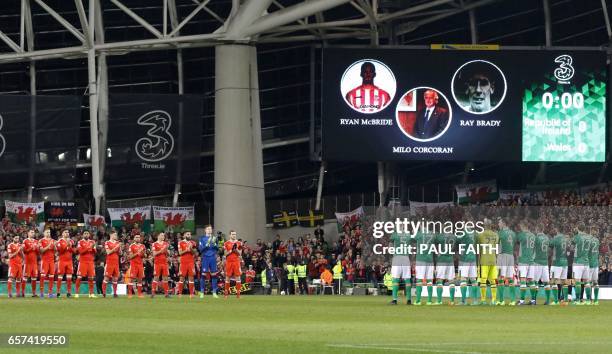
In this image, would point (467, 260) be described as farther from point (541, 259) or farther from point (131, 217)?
point (131, 217)

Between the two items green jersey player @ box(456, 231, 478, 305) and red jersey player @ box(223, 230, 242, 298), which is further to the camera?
red jersey player @ box(223, 230, 242, 298)

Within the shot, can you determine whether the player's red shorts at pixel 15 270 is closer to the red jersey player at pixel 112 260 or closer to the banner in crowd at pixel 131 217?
the red jersey player at pixel 112 260

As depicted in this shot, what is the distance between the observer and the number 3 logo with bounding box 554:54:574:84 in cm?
5678

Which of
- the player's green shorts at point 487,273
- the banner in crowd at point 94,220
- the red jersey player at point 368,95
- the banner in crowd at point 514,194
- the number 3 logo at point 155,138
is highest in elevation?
the red jersey player at point 368,95

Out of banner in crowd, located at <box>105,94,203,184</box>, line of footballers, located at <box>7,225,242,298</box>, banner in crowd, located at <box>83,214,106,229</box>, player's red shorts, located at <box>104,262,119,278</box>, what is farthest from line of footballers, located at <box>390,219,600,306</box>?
banner in crowd, located at <box>83,214,106,229</box>

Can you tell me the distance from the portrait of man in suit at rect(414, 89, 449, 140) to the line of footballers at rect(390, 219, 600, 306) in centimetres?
1831

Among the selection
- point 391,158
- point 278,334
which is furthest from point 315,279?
point 278,334

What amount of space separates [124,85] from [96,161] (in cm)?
544

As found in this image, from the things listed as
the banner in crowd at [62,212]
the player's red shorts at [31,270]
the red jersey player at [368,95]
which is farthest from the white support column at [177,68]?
the player's red shorts at [31,270]

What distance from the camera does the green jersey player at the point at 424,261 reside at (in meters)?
35.2

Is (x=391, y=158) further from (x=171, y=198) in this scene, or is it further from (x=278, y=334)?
(x=278, y=334)

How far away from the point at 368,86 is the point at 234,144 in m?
5.89

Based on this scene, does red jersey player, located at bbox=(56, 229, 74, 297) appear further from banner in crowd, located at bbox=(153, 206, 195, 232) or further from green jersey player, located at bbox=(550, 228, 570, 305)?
banner in crowd, located at bbox=(153, 206, 195, 232)

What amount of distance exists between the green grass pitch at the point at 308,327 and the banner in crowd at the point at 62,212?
24985 millimetres
